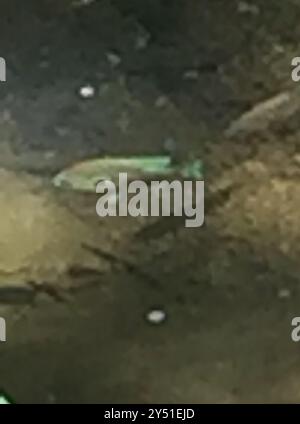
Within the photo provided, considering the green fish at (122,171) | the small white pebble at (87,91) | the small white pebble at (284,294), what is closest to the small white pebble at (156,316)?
the small white pebble at (284,294)

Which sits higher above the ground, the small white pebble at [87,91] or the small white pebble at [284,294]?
the small white pebble at [87,91]

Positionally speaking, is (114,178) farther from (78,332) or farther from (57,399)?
(57,399)

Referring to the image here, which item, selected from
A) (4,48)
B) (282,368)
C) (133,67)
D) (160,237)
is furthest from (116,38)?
(282,368)

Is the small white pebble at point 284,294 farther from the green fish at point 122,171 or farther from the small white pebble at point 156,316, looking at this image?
the green fish at point 122,171

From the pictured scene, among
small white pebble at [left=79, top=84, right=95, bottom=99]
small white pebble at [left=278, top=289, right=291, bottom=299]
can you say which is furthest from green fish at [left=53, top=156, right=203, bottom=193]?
small white pebble at [left=278, top=289, right=291, bottom=299]

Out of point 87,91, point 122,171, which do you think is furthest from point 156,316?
point 87,91

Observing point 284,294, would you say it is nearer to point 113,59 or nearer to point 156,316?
point 156,316
